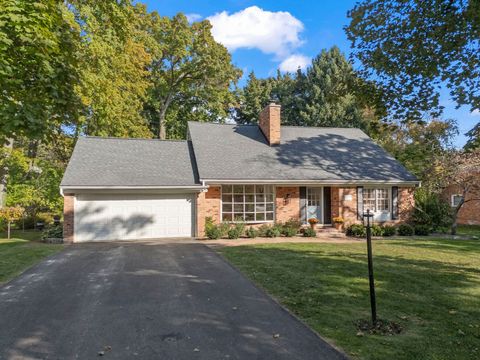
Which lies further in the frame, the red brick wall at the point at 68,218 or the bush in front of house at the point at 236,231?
the bush in front of house at the point at 236,231

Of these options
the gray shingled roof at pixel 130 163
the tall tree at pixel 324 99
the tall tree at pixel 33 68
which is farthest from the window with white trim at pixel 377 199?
the tall tree at pixel 33 68

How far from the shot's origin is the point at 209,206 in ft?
55.2

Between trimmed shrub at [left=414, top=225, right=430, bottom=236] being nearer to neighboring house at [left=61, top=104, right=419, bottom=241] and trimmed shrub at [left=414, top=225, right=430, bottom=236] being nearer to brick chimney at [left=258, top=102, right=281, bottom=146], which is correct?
neighboring house at [left=61, top=104, right=419, bottom=241]

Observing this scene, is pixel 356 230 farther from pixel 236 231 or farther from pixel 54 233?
pixel 54 233

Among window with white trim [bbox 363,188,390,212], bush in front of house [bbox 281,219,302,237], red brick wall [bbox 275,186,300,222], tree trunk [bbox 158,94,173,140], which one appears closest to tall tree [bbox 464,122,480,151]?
bush in front of house [bbox 281,219,302,237]

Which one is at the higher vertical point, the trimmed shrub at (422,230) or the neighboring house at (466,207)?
the neighboring house at (466,207)

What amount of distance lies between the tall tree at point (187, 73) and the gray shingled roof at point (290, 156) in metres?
12.7

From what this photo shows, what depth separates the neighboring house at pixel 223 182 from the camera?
15430 millimetres

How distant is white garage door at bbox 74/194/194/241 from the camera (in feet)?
49.8

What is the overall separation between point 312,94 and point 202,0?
1935cm

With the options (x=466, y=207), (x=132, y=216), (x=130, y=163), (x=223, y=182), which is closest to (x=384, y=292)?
(x=223, y=182)

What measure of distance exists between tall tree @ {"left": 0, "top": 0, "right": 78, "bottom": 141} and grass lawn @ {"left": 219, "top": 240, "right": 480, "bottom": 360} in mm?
5761

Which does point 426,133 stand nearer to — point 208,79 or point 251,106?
point 251,106

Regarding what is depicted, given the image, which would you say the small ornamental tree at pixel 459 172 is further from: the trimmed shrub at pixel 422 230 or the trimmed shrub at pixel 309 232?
the trimmed shrub at pixel 309 232
